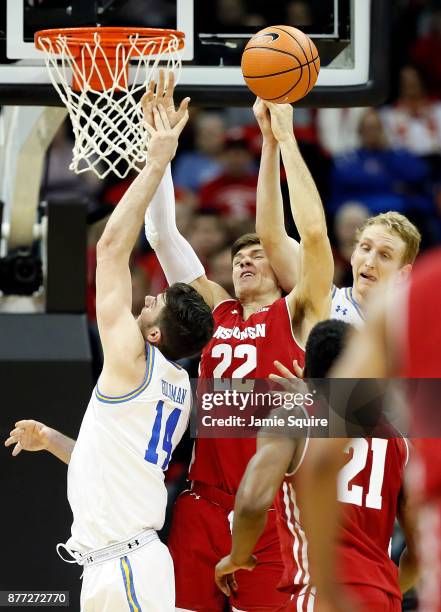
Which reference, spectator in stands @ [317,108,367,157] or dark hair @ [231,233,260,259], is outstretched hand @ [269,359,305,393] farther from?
spectator in stands @ [317,108,367,157]

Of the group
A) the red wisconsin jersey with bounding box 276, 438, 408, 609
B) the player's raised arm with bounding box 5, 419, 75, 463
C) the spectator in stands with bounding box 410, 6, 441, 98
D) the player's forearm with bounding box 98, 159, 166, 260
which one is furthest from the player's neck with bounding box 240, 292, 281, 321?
the spectator in stands with bounding box 410, 6, 441, 98

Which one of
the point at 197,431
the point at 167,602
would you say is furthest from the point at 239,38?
the point at 167,602

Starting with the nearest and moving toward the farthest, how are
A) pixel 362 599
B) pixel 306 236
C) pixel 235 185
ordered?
pixel 362 599, pixel 306 236, pixel 235 185

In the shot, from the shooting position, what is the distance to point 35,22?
4.68m

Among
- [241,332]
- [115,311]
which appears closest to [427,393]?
[115,311]

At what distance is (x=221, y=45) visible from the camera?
4.79 m

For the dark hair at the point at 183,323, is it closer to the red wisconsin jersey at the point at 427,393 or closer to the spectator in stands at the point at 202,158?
the red wisconsin jersey at the point at 427,393

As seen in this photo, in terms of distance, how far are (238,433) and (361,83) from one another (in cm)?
157

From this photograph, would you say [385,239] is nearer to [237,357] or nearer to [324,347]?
[237,357]

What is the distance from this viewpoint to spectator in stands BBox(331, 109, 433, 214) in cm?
791

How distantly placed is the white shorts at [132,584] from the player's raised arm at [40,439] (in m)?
0.45

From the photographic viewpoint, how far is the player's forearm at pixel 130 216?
3.80 meters

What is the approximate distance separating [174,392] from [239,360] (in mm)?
429

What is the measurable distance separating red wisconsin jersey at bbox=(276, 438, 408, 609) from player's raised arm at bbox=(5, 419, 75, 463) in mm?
847
